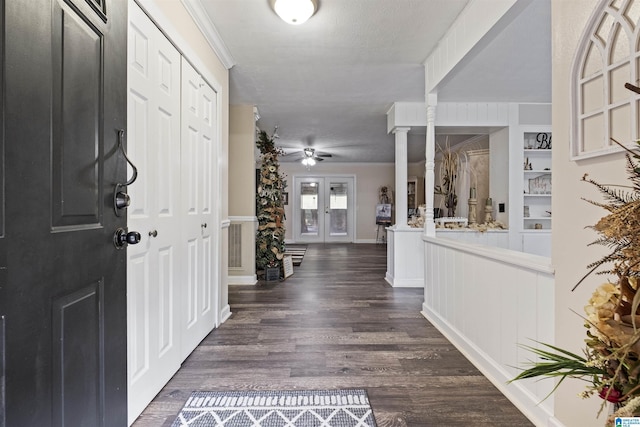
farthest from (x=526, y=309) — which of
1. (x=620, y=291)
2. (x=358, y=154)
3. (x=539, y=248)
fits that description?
(x=358, y=154)

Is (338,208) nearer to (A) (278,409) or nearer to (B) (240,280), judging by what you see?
(B) (240,280)

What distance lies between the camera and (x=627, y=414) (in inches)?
25.4

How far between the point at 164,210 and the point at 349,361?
153 cm

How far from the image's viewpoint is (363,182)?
33.2ft

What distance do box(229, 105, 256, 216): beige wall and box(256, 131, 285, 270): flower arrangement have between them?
33 centimetres

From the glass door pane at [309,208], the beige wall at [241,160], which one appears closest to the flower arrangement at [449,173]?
the beige wall at [241,160]

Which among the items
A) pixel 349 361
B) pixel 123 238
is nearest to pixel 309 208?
pixel 349 361

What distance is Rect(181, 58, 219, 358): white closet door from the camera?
229cm

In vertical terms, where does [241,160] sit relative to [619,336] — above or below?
above

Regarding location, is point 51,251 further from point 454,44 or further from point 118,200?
point 454,44

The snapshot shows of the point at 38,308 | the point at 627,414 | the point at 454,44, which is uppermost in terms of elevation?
the point at 454,44

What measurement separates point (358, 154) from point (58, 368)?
7.83 meters

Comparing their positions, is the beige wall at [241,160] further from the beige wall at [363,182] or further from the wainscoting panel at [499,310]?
the beige wall at [363,182]

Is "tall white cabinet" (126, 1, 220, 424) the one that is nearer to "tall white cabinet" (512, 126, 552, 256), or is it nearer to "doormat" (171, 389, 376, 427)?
"doormat" (171, 389, 376, 427)
